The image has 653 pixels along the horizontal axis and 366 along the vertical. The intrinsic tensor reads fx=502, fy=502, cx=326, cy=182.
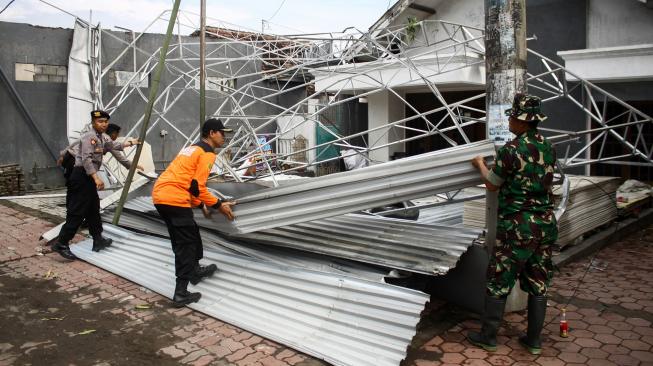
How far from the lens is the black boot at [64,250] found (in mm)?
6008

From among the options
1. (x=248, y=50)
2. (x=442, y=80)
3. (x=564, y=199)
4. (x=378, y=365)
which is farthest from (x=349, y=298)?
(x=248, y=50)

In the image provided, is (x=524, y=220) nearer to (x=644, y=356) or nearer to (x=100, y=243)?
(x=644, y=356)

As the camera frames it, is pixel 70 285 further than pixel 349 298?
Yes

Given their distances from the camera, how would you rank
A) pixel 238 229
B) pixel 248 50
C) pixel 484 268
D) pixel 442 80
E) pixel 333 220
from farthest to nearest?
pixel 248 50 → pixel 442 80 → pixel 333 220 → pixel 238 229 → pixel 484 268

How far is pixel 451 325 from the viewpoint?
407 cm

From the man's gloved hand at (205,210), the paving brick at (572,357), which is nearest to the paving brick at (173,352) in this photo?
the man's gloved hand at (205,210)

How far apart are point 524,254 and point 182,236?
2.85m

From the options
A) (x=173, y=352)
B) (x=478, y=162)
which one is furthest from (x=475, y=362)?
(x=173, y=352)

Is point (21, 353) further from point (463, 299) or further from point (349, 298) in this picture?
point (463, 299)

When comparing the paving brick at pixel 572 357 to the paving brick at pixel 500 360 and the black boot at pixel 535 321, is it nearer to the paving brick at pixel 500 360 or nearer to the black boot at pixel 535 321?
the black boot at pixel 535 321

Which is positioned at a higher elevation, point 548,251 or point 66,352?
point 548,251

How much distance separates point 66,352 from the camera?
3734mm

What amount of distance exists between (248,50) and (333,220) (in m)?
11.7

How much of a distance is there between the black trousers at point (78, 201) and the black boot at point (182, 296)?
218 centimetres
